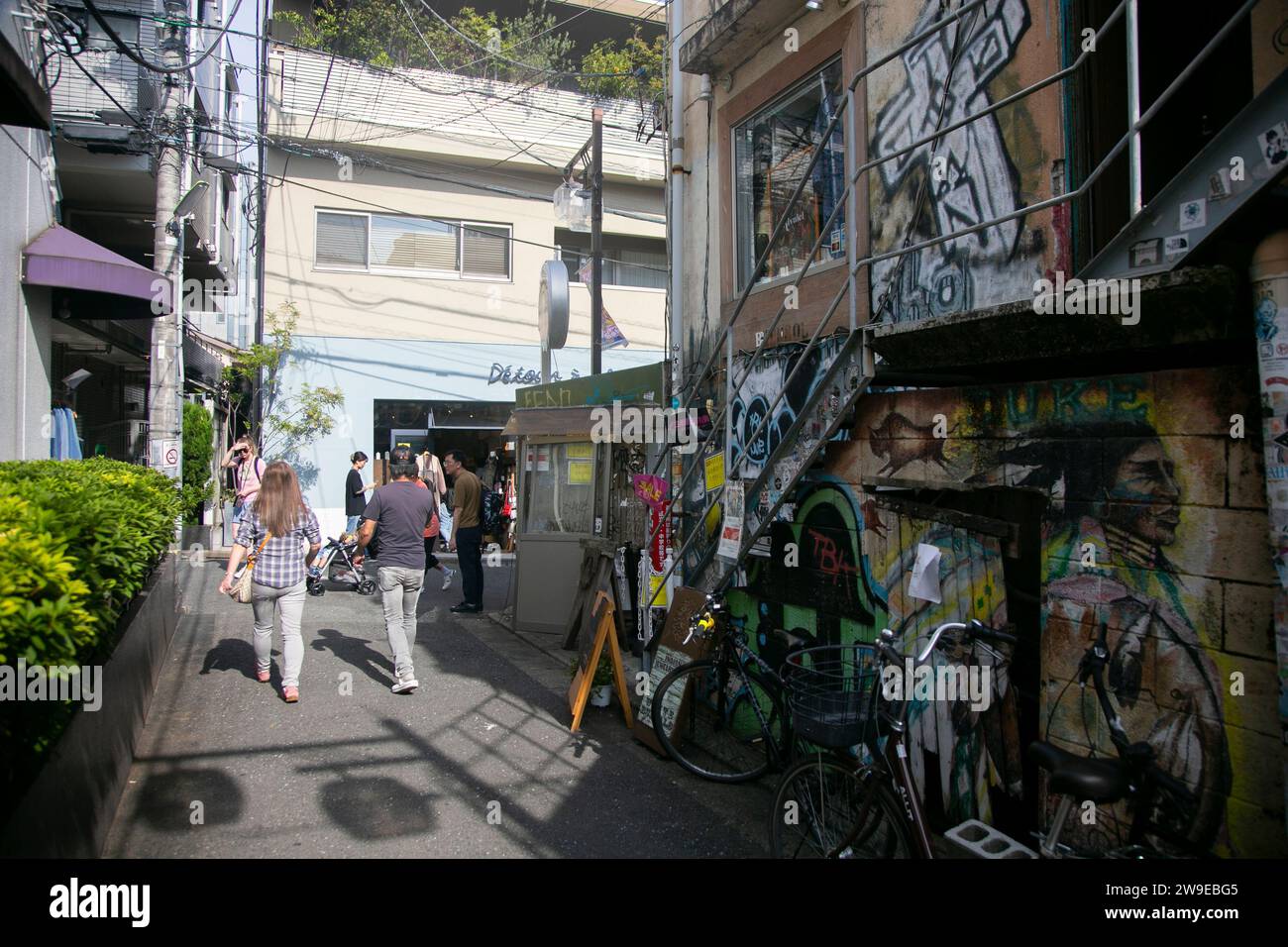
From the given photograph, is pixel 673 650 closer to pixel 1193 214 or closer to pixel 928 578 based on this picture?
pixel 928 578

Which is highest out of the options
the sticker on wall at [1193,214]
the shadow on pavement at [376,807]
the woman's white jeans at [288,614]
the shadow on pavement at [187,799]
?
the sticker on wall at [1193,214]

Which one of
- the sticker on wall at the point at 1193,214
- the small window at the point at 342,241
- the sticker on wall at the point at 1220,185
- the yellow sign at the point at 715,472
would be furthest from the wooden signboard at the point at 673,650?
the small window at the point at 342,241

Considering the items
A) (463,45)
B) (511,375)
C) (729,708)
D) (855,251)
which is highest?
(463,45)

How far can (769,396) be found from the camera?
6328mm

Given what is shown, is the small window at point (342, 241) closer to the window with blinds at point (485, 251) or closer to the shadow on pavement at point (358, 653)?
the window with blinds at point (485, 251)

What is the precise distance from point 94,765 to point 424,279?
13840 mm

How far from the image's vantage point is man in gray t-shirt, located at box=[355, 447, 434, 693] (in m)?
6.88

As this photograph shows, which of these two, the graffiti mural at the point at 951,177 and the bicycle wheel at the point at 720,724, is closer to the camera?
the graffiti mural at the point at 951,177

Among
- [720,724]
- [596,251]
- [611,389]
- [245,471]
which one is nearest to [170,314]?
[245,471]

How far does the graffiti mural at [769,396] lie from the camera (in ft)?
19.1

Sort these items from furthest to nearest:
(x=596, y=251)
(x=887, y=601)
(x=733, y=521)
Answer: (x=596, y=251) → (x=733, y=521) → (x=887, y=601)

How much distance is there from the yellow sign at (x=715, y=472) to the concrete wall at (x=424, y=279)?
1154 cm

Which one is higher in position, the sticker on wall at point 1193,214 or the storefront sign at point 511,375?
the storefront sign at point 511,375

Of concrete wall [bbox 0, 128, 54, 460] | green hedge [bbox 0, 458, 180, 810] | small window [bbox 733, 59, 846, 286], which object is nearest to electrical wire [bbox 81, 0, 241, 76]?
concrete wall [bbox 0, 128, 54, 460]
